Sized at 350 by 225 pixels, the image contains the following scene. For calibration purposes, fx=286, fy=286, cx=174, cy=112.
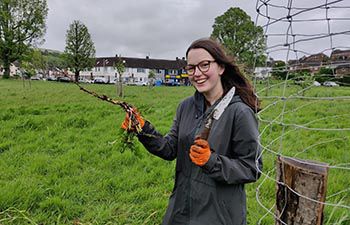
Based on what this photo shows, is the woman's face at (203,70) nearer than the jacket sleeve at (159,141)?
Yes

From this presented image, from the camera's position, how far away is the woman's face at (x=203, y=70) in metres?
1.75

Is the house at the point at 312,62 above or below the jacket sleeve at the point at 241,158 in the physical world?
above

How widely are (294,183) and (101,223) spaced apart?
2128 millimetres

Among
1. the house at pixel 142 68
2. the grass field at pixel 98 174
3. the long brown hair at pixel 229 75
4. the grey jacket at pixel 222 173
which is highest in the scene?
the house at pixel 142 68

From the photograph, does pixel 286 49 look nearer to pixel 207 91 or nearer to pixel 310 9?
pixel 310 9

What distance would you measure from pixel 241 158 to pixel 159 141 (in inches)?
24.3

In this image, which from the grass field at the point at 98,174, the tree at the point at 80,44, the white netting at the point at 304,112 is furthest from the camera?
the tree at the point at 80,44

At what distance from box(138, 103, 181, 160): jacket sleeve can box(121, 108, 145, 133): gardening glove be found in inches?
1.7

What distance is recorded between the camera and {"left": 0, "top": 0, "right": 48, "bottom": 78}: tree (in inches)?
1353

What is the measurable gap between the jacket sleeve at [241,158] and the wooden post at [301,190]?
20cm

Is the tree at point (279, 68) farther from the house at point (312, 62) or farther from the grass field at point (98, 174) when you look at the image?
the grass field at point (98, 174)

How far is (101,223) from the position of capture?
286 centimetres

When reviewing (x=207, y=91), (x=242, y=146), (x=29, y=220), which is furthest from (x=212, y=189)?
(x=29, y=220)

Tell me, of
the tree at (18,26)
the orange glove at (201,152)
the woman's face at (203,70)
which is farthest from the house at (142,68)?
the orange glove at (201,152)
